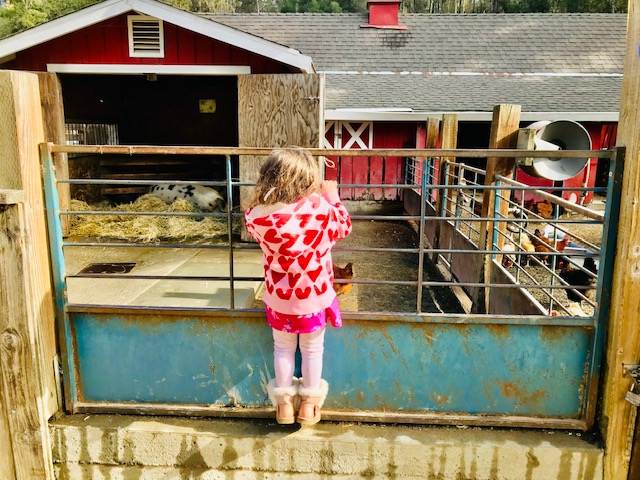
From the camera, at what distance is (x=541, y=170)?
3.77 metres

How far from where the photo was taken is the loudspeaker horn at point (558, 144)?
12.5ft

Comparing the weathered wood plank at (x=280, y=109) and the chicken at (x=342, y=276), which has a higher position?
the weathered wood plank at (x=280, y=109)

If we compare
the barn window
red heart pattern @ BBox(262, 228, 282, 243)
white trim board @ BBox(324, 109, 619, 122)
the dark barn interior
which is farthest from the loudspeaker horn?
white trim board @ BBox(324, 109, 619, 122)

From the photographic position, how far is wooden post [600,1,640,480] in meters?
2.48

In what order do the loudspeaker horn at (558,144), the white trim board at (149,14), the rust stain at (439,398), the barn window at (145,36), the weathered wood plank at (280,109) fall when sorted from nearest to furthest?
1. the rust stain at (439,398)
2. the loudspeaker horn at (558,144)
3. the weathered wood plank at (280,109)
4. the white trim board at (149,14)
5. the barn window at (145,36)

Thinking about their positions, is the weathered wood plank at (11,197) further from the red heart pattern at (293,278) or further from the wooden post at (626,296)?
the wooden post at (626,296)

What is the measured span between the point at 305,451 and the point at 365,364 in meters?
0.53

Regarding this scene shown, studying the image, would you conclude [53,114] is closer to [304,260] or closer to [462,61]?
[304,260]

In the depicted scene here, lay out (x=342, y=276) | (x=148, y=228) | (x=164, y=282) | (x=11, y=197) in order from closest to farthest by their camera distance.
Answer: (x=11, y=197) < (x=164, y=282) < (x=342, y=276) < (x=148, y=228)

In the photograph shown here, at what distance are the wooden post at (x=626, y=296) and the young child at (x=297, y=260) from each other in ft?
4.31

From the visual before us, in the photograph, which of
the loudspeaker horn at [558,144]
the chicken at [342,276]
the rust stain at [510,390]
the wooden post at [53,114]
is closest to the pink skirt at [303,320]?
the rust stain at [510,390]

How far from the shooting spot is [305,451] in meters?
2.71

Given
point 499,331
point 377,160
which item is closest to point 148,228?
point 499,331

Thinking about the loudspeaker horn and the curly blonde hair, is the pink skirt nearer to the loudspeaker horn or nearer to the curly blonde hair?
the curly blonde hair
